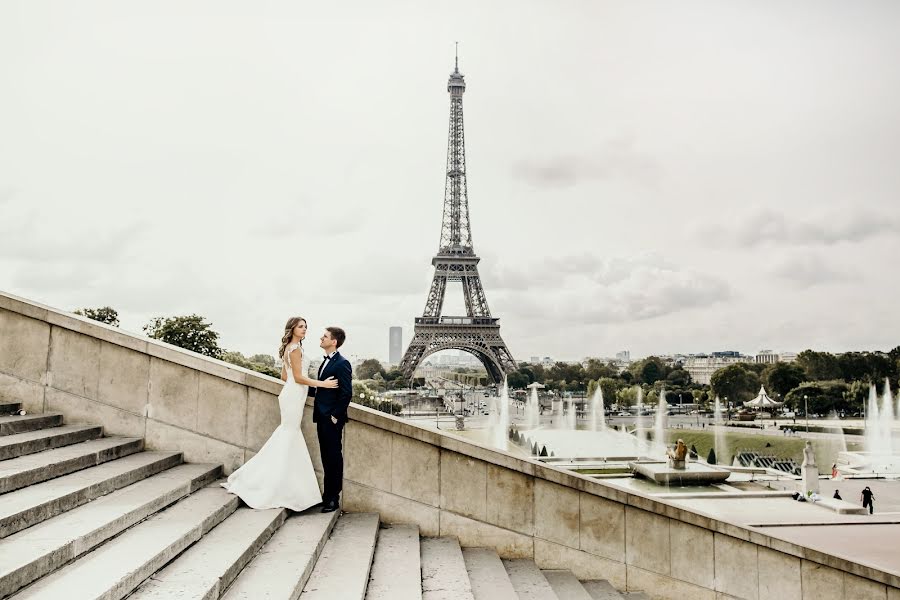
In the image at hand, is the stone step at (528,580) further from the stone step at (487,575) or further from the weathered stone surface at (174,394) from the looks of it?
the weathered stone surface at (174,394)

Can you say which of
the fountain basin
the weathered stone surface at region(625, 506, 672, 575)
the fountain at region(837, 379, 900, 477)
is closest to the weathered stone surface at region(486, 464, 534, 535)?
the weathered stone surface at region(625, 506, 672, 575)

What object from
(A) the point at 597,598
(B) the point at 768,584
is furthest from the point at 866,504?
(A) the point at 597,598

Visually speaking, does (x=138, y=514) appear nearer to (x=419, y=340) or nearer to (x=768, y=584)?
(x=768, y=584)

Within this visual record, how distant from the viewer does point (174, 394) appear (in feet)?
22.3

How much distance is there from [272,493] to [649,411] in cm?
7626

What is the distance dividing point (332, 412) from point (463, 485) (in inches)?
66.9

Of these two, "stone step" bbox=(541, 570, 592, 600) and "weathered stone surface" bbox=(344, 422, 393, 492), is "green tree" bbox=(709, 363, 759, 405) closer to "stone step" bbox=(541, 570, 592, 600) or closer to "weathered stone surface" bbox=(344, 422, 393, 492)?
"stone step" bbox=(541, 570, 592, 600)

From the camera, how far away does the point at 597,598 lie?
6137 millimetres

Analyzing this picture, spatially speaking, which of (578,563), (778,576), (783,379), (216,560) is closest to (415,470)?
(578,563)

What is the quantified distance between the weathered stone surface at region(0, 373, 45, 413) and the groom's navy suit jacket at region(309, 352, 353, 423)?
129 inches

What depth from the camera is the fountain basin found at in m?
20.5

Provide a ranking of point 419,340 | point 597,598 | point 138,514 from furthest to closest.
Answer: point 419,340, point 597,598, point 138,514

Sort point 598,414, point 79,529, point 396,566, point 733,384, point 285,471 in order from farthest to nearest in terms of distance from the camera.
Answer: point 733,384 → point 598,414 → point 285,471 → point 396,566 → point 79,529

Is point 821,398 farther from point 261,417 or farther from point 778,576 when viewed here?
point 261,417
